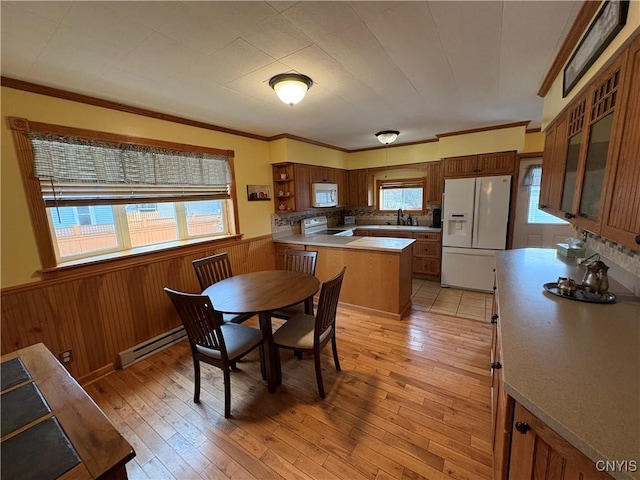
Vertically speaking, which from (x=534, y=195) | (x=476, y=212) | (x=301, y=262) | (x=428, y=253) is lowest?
(x=428, y=253)

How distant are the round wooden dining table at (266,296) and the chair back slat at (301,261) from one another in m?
0.31

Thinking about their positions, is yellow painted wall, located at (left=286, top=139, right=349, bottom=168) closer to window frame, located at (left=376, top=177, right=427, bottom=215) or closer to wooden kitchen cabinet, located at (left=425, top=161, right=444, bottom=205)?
window frame, located at (left=376, top=177, right=427, bottom=215)

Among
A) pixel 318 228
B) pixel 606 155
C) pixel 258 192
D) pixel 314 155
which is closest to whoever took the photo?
pixel 606 155

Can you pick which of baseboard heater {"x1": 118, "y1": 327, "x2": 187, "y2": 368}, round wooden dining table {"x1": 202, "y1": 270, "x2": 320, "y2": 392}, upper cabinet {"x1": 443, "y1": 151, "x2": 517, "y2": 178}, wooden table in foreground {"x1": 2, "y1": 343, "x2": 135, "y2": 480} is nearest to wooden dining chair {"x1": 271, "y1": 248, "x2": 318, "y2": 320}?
round wooden dining table {"x1": 202, "y1": 270, "x2": 320, "y2": 392}

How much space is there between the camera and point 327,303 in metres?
1.91

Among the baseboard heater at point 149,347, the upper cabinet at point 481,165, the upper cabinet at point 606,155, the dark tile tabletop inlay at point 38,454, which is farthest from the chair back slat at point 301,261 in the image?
the upper cabinet at point 481,165

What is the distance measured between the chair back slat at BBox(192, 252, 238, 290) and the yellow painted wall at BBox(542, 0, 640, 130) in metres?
3.04

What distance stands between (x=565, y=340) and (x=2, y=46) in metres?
3.21

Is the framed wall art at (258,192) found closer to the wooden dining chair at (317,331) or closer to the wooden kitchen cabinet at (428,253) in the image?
the wooden dining chair at (317,331)

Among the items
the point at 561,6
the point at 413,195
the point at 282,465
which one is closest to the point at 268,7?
the point at 561,6

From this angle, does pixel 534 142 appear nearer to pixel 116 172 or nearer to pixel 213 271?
pixel 213 271

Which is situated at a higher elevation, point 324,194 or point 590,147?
point 590,147

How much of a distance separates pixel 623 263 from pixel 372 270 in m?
2.08

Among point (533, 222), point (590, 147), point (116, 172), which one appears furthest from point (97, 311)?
point (533, 222)
